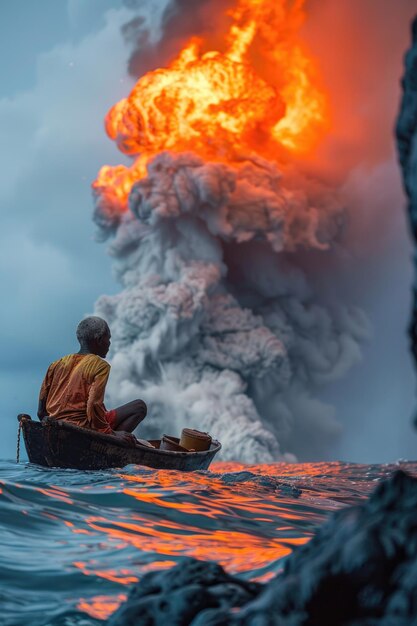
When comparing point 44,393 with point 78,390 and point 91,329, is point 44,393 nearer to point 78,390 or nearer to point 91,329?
point 78,390

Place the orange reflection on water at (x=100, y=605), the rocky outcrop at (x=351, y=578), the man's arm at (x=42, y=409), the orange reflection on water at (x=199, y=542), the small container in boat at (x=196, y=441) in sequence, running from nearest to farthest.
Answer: the rocky outcrop at (x=351, y=578) < the orange reflection on water at (x=100, y=605) < the orange reflection on water at (x=199, y=542) < the man's arm at (x=42, y=409) < the small container in boat at (x=196, y=441)

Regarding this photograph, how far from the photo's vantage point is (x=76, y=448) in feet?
30.0

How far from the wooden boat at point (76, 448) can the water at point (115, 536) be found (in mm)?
2066

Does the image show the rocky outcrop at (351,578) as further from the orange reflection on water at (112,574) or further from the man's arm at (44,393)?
the man's arm at (44,393)

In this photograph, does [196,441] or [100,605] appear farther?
[196,441]

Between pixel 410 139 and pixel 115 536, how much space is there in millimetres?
2879

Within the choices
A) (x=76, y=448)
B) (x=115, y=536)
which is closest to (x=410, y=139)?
(x=115, y=536)

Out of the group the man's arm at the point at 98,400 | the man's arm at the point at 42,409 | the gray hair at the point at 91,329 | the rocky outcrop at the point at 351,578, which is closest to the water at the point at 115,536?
the rocky outcrop at the point at 351,578

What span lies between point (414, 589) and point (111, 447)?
27.2ft

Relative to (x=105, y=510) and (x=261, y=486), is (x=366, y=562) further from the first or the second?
(x=261, y=486)

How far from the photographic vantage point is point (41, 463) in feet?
31.7

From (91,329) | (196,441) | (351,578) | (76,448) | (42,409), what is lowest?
(351,578)

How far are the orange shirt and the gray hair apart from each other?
22cm

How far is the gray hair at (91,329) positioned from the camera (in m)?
8.88
